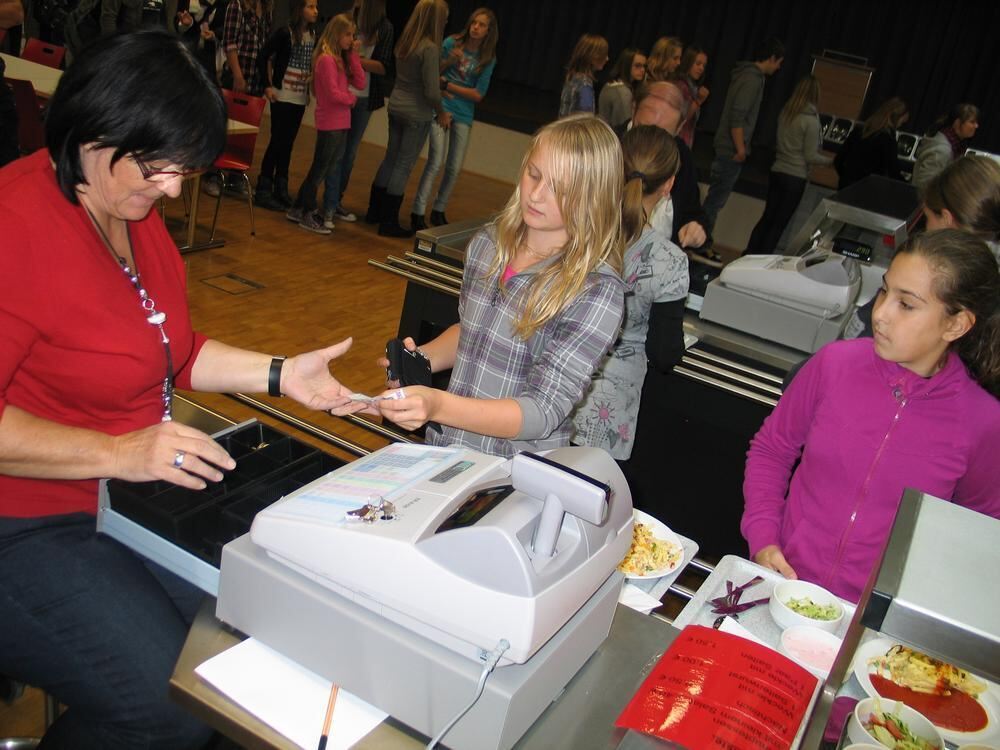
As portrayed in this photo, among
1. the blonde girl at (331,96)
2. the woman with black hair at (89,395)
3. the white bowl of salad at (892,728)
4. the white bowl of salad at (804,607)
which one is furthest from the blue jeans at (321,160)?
the white bowl of salad at (892,728)

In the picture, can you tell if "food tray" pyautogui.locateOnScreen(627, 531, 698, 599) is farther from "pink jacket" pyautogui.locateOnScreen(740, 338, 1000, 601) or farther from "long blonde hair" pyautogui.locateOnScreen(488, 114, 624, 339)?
"long blonde hair" pyautogui.locateOnScreen(488, 114, 624, 339)

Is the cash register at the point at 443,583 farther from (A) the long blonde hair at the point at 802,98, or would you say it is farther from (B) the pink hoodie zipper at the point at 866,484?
(A) the long blonde hair at the point at 802,98

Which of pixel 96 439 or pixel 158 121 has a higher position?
pixel 158 121

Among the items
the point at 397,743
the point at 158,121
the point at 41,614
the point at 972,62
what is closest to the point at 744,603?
the point at 397,743

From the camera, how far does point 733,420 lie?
2.79 m

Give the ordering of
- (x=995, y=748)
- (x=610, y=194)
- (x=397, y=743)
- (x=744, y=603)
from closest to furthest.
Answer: (x=397, y=743) → (x=995, y=748) → (x=744, y=603) → (x=610, y=194)

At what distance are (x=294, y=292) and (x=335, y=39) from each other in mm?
1858

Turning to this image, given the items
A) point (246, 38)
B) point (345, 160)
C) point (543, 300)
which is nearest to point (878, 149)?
point (345, 160)

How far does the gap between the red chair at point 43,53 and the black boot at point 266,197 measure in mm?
1491

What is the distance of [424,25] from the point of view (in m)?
5.79

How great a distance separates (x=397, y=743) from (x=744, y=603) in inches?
28.8

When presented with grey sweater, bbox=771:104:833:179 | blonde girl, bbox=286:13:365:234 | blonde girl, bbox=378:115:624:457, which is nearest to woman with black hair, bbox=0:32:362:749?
blonde girl, bbox=378:115:624:457

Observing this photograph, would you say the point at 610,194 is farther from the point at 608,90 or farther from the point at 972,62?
the point at 972,62

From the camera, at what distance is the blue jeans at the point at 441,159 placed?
20.7 feet
